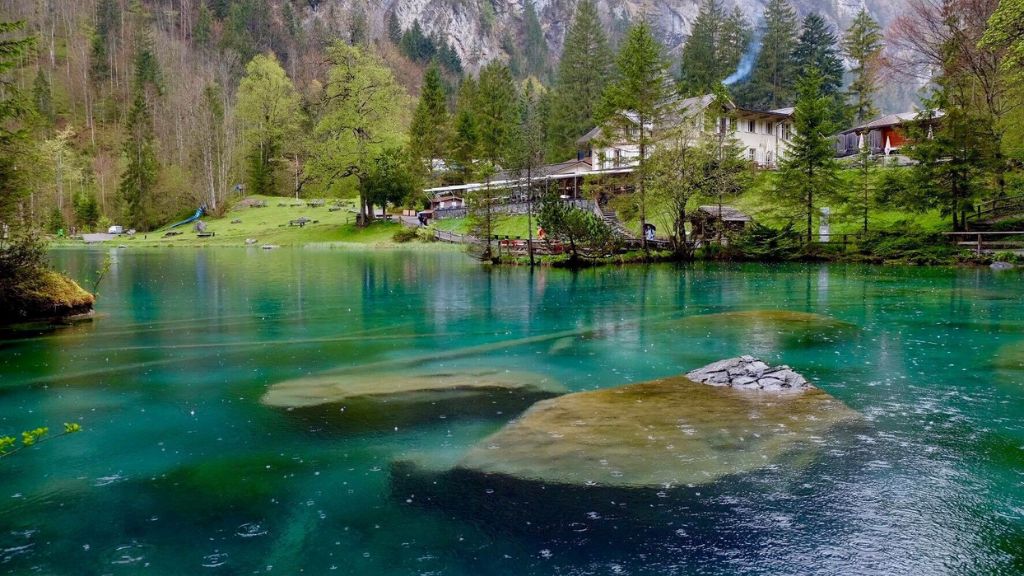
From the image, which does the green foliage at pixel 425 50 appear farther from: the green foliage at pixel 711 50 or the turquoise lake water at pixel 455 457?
the turquoise lake water at pixel 455 457

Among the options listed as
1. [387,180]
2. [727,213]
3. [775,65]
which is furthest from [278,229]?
[775,65]

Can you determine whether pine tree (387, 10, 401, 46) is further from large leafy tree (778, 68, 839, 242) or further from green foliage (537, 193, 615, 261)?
green foliage (537, 193, 615, 261)

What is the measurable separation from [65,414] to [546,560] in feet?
32.3

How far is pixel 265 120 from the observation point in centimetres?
8831

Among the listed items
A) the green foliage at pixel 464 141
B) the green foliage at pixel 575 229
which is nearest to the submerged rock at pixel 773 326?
the green foliage at pixel 575 229

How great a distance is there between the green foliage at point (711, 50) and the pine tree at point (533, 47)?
277 feet

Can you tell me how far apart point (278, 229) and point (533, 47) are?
124716mm

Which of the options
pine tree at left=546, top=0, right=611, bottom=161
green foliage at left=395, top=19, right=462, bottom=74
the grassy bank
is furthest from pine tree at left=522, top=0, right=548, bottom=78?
the grassy bank

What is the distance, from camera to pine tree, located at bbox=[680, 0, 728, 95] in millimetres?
85188

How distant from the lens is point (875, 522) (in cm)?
759

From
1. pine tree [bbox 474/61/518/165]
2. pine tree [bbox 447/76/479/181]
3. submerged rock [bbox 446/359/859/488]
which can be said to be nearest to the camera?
submerged rock [bbox 446/359/859/488]

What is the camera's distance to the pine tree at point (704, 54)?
8519cm

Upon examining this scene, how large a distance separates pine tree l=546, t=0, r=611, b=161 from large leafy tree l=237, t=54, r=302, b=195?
33148 mm

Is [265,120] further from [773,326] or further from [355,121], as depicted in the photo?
[773,326]
